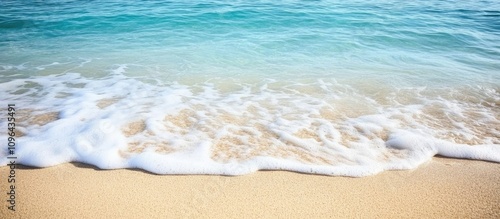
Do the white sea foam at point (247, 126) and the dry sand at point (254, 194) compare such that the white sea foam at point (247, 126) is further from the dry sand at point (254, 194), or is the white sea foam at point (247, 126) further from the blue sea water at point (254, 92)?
the dry sand at point (254, 194)

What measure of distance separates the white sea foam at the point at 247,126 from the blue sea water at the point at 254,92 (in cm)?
2

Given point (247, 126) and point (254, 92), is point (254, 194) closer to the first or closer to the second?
point (247, 126)

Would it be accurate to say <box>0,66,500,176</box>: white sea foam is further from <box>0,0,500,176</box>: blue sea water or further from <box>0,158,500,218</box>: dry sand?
<box>0,158,500,218</box>: dry sand

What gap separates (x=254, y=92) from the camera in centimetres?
410

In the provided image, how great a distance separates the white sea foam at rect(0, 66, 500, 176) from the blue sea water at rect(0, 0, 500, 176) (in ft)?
0.06

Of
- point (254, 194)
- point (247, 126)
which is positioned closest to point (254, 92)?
point (247, 126)

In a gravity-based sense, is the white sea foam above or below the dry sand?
above

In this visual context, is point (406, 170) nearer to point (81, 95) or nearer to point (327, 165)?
point (327, 165)

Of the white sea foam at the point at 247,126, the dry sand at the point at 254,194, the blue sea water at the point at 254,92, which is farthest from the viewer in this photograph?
the blue sea water at the point at 254,92

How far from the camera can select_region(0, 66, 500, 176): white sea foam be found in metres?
2.41

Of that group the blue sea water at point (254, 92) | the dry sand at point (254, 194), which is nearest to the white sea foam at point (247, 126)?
the blue sea water at point (254, 92)

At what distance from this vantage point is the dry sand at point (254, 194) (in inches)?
74.0

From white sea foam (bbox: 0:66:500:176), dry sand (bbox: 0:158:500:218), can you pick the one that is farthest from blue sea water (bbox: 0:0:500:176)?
dry sand (bbox: 0:158:500:218)

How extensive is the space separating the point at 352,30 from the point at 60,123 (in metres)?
7.84
